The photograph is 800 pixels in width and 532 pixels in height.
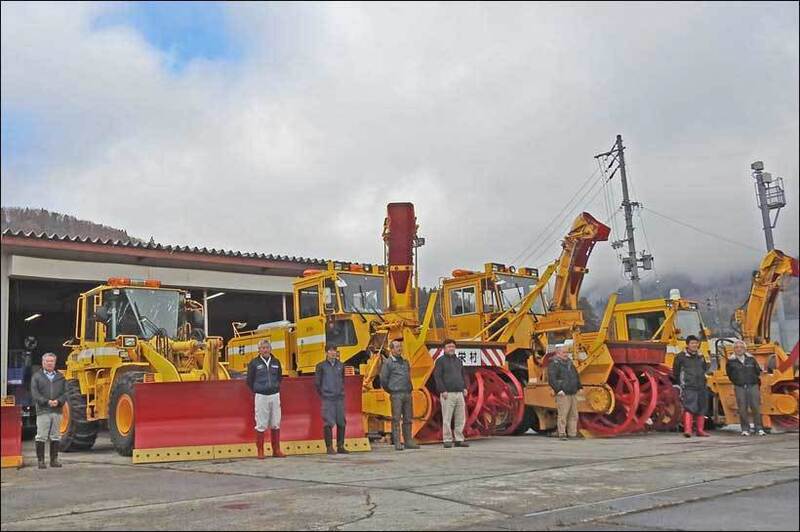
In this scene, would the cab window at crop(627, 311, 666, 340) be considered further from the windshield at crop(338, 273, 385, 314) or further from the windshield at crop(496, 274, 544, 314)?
the windshield at crop(338, 273, 385, 314)

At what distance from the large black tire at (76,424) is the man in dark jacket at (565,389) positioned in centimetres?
727

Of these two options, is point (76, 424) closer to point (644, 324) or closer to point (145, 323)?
point (145, 323)

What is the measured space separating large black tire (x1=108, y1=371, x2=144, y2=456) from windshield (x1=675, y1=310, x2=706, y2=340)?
→ 1051 cm

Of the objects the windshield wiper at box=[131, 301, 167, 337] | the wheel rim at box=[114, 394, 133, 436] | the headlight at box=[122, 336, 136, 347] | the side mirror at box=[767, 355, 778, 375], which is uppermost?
the windshield wiper at box=[131, 301, 167, 337]

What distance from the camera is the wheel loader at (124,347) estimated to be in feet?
37.0

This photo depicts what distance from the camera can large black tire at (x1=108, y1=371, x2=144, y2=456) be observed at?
10.2 metres

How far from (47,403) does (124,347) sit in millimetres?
2736

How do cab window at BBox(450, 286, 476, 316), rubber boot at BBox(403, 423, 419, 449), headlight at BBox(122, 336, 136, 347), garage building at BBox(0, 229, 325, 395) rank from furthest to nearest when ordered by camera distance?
garage building at BBox(0, 229, 325, 395), cab window at BBox(450, 286, 476, 316), headlight at BBox(122, 336, 136, 347), rubber boot at BBox(403, 423, 419, 449)

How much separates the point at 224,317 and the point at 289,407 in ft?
41.4

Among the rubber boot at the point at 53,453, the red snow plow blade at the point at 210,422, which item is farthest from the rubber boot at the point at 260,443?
the rubber boot at the point at 53,453

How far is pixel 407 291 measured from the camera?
11.6 m

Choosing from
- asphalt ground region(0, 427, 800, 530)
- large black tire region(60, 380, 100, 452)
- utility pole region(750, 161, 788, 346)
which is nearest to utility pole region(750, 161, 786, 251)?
utility pole region(750, 161, 788, 346)

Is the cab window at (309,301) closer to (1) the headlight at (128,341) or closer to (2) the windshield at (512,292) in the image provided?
(1) the headlight at (128,341)

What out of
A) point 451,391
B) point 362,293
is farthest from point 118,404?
point 451,391
